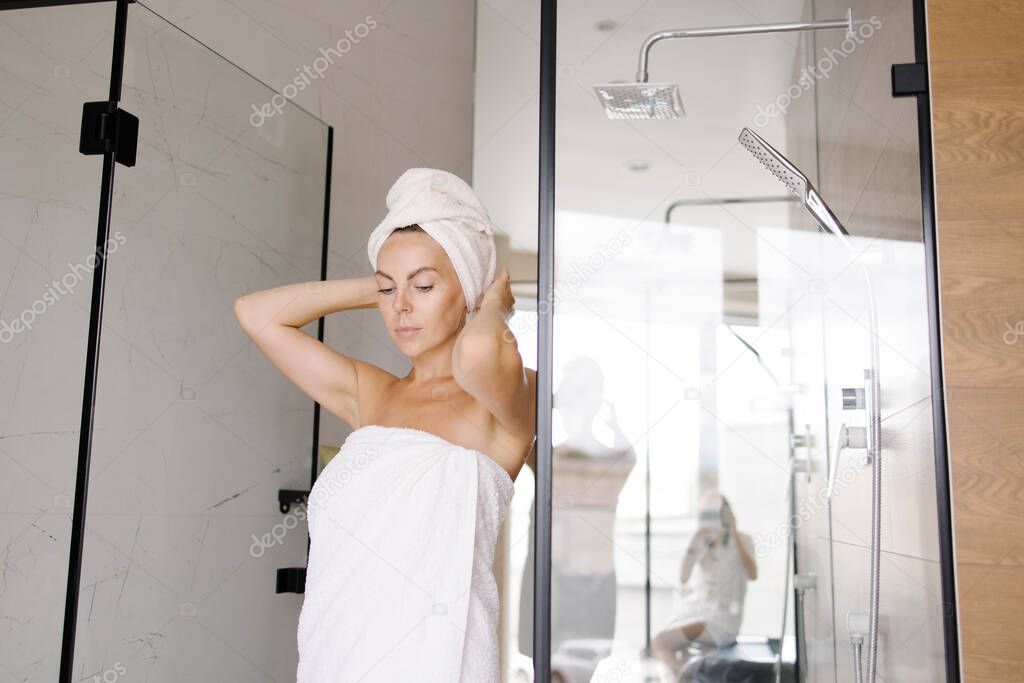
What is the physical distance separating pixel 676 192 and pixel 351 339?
1.00m

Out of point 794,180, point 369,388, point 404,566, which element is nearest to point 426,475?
point 404,566

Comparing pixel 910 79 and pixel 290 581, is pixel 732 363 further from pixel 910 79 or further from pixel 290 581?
pixel 290 581

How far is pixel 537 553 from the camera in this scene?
1185mm

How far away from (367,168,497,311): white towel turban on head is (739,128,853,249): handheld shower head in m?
0.44

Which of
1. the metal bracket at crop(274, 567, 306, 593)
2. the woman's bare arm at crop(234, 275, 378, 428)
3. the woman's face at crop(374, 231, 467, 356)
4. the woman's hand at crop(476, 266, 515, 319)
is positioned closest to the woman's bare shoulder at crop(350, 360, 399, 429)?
the woman's bare arm at crop(234, 275, 378, 428)

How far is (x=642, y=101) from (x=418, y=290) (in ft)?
1.48

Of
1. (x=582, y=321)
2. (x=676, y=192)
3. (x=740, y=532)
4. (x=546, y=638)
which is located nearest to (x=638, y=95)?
(x=676, y=192)

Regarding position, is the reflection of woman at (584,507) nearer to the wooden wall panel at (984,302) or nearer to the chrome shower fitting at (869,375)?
the chrome shower fitting at (869,375)

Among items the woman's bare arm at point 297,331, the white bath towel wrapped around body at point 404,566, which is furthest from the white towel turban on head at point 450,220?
the white bath towel wrapped around body at point 404,566

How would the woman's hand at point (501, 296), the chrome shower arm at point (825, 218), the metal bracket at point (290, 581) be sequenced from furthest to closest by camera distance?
the metal bracket at point (290, 581) → the woman's hand at point (501, 296) → the chrome shower arm at point (825, 218)

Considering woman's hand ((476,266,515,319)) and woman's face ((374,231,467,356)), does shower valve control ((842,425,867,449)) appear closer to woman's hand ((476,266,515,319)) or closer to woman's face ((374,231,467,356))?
woman's hand ((476,266,515,319))

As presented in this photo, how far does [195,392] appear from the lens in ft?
5.55

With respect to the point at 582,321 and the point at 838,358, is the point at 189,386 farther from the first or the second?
the point at 838,358

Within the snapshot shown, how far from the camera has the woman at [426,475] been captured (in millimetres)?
1332
